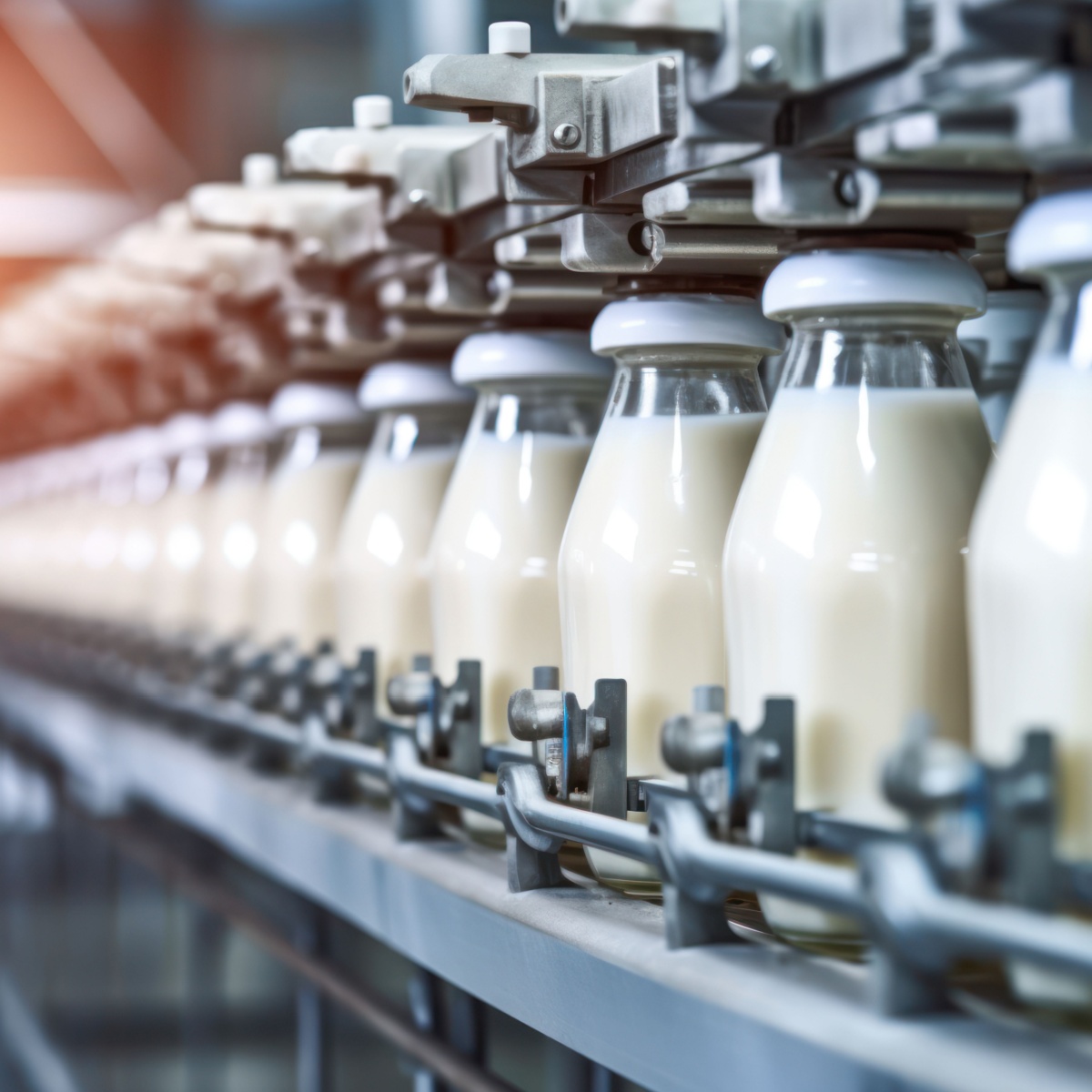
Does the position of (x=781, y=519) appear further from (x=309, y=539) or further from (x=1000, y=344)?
(x=309, y=539)

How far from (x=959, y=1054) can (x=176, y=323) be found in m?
1.18

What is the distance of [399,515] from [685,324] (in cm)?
34

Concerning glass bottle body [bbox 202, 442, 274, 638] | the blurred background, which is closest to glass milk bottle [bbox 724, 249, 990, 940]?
glass bottle body [bbox 202, 442, 274, 638]

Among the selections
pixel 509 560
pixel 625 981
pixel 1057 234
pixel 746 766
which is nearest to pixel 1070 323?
pixel 1057 234

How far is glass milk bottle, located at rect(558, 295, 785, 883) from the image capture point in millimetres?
666

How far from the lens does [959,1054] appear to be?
424mm

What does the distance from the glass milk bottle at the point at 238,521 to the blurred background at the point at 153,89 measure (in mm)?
1728

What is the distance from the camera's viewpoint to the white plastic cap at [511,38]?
2.14 ft

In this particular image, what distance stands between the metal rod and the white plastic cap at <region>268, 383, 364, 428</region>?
0.40 metres

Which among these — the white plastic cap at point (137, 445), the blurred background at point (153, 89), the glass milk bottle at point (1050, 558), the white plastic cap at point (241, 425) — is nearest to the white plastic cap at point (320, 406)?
the white plastic cap at point (241, 425)

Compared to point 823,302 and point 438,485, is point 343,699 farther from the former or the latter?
point 823,302

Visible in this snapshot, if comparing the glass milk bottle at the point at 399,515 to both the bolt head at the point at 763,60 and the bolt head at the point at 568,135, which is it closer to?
the bolt head at the point at 568,135

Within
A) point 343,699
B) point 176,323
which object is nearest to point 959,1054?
point 343,699

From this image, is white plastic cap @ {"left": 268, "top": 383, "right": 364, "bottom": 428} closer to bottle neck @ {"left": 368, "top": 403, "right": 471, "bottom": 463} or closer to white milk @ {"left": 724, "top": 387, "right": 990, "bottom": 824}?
bottle neck @ {"left": 368, "top": 403, "right": 471, "bottom": 463}
